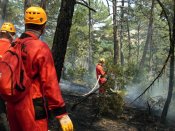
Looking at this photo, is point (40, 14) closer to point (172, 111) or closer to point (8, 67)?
point (8, 67)

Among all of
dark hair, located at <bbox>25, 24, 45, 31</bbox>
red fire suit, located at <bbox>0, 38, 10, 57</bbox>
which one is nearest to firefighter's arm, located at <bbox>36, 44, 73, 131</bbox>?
dark hair, located at <bbox>25, 24, 45, 31</bbox>

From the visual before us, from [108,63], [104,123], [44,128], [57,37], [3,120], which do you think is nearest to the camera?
[44,128]

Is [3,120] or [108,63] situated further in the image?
[108,63]

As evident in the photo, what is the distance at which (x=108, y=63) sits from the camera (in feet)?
38.3

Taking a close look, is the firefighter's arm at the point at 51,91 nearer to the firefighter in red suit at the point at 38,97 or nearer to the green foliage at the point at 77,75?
the firefighter in red suit at the point at 38,97

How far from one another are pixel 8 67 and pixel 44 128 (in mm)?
776

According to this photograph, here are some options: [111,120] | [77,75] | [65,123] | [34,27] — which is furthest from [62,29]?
[77,75]

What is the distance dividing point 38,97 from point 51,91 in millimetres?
171

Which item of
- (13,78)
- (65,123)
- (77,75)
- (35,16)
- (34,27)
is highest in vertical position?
(35,16)

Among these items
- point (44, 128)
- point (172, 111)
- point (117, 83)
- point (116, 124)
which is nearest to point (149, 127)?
point (116, 124)

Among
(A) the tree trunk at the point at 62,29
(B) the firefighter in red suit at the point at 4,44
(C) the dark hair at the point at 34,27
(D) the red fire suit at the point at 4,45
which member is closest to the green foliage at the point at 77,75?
(A) the tree trunk at the point at 62,29

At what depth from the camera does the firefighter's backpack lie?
352 cm

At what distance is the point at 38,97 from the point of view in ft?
12.3

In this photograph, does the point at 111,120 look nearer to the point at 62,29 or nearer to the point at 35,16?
the point at 62,29
